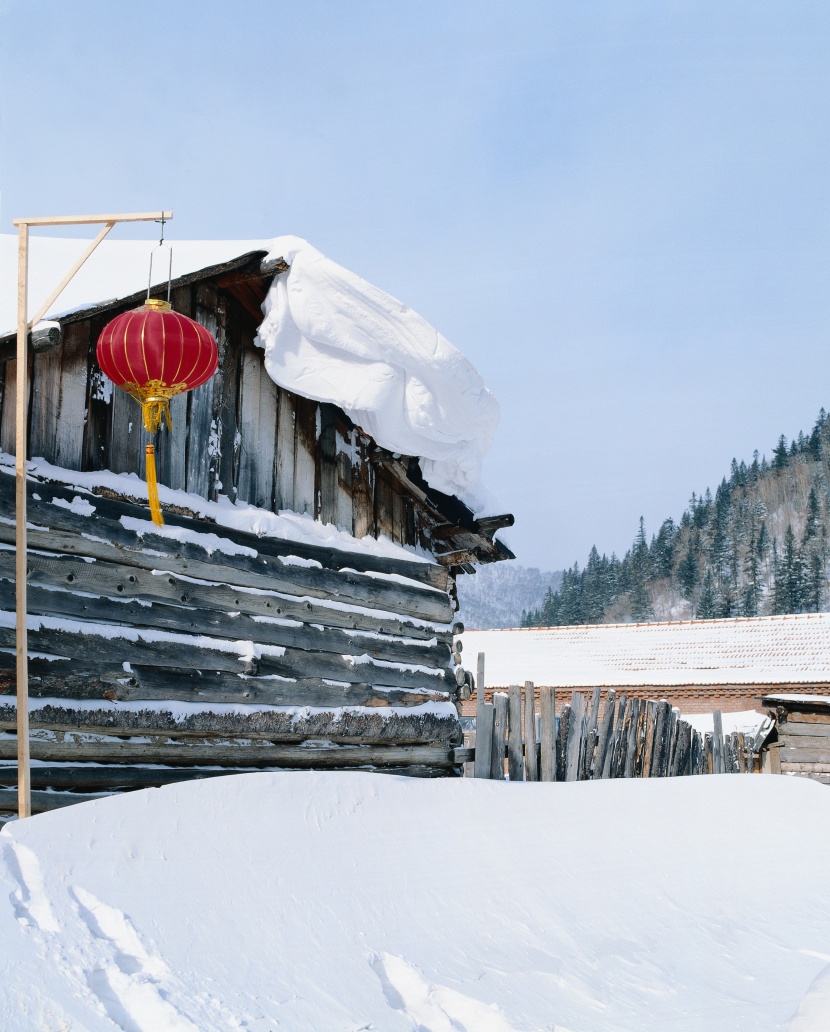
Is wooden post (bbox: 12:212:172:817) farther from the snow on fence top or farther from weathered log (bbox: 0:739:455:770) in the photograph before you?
the snow on fence top

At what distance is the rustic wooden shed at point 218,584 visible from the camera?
5.90 metres

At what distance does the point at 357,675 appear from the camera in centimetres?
790

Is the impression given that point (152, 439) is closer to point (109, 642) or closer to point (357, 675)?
point (109, 642)

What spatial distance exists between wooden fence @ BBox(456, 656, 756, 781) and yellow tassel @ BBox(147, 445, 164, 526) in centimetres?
353

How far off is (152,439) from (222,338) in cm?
143

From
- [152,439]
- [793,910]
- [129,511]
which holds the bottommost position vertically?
[793,910]

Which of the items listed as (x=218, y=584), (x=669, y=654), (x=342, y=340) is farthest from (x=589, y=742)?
(x=669, y=654)

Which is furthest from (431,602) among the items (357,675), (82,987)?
(82,987)

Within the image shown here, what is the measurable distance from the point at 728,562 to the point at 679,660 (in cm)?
6745

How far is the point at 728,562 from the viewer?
90.9 meters

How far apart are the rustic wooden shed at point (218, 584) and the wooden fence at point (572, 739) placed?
44 centimetres

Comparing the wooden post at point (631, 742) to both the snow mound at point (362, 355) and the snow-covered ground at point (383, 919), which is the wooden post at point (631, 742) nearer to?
the snow-covered ground at point (383, 919)

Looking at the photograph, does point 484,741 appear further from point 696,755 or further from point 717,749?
point 717,749

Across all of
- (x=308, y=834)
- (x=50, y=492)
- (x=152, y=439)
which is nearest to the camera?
(x=308, y=834)
